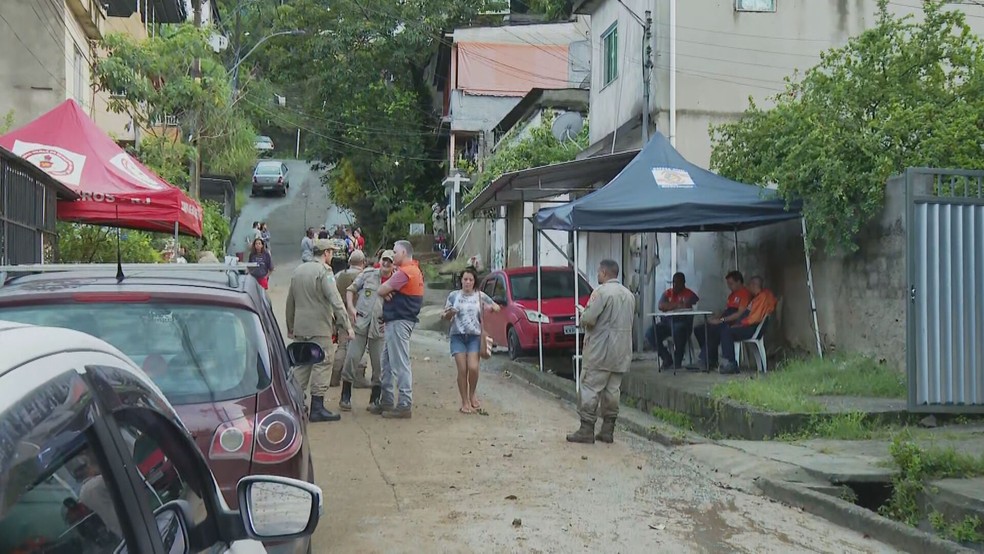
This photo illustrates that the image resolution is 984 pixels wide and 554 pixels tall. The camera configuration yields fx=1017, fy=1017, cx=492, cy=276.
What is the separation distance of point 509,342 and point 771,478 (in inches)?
428

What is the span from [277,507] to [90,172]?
11.1 m

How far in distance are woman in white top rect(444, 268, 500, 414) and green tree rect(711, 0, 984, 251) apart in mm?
4308

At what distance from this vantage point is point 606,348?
32.8 ft

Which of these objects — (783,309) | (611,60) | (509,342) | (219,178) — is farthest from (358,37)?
(783,309)

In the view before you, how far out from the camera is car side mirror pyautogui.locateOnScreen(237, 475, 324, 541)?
2.76 meters

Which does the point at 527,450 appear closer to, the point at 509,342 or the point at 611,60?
the point at 509,342

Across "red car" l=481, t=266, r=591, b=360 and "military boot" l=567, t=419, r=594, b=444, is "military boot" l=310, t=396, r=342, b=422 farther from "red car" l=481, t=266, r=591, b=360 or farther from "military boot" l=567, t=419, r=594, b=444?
"red car" l=481, t=266, r=591, b=360

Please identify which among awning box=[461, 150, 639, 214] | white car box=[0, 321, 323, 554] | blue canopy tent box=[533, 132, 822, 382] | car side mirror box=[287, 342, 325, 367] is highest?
awning box=[461, 150, 639, 214]

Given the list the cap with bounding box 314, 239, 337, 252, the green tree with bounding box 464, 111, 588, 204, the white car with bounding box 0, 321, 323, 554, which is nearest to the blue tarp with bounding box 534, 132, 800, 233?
the cap with bounding box 314, 239, 337, 252

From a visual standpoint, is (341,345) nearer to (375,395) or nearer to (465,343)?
(375,395)

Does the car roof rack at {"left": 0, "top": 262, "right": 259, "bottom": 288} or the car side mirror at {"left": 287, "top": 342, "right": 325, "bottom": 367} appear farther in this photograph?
the car side mirror at {"left": 287, "top": 342, "right": 325, "bottom": 367}

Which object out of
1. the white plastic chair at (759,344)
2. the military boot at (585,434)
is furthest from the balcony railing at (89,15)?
the military boot at (585,434)

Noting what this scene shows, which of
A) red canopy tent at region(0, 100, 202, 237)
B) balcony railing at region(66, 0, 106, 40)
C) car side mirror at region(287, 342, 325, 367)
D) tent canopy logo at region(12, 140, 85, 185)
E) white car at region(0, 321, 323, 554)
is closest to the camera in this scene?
white car at region(0, 321, 323, 554)

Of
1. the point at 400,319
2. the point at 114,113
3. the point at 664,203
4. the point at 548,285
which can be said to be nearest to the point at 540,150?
the point at 548,285
